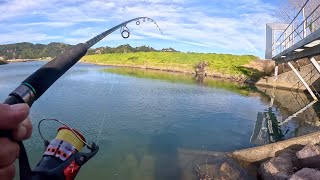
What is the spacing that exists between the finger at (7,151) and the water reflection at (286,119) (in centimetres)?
1240

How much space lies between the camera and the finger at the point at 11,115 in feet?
3.72

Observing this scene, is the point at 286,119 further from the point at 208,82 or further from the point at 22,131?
→ the point at 208,82

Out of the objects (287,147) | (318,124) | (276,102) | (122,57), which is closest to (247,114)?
(318,124)

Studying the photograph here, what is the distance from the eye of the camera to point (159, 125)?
1463 cm

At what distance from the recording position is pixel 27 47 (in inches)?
5748

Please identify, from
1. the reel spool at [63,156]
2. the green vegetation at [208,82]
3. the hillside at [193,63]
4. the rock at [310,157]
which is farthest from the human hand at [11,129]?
the hillside at [193,63]

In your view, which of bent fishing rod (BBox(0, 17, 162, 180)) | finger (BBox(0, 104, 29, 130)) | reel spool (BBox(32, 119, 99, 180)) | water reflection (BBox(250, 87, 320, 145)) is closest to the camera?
finger (BBox(0, 104, 29, 130))

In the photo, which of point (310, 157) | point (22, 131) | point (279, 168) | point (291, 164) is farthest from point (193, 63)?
point (22, 131)

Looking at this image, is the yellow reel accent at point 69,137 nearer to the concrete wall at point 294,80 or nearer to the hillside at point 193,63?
the concrete wall at point 294,80

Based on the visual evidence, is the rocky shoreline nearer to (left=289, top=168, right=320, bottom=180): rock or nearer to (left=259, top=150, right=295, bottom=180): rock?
(left=259, top=150, right=295, bottom=180): rock

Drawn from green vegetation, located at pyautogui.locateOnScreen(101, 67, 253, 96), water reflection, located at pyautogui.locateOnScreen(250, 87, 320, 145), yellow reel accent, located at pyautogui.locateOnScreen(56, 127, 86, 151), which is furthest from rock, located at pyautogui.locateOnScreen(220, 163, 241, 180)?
green vegetation, located at pyautogui.locateOnScreen(101, 67, 253, 96)

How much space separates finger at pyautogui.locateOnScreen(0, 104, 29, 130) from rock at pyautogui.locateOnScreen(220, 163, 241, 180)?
304 inches

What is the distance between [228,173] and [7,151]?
8095 millimetres

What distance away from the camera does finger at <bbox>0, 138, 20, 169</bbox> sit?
3.92 ft
